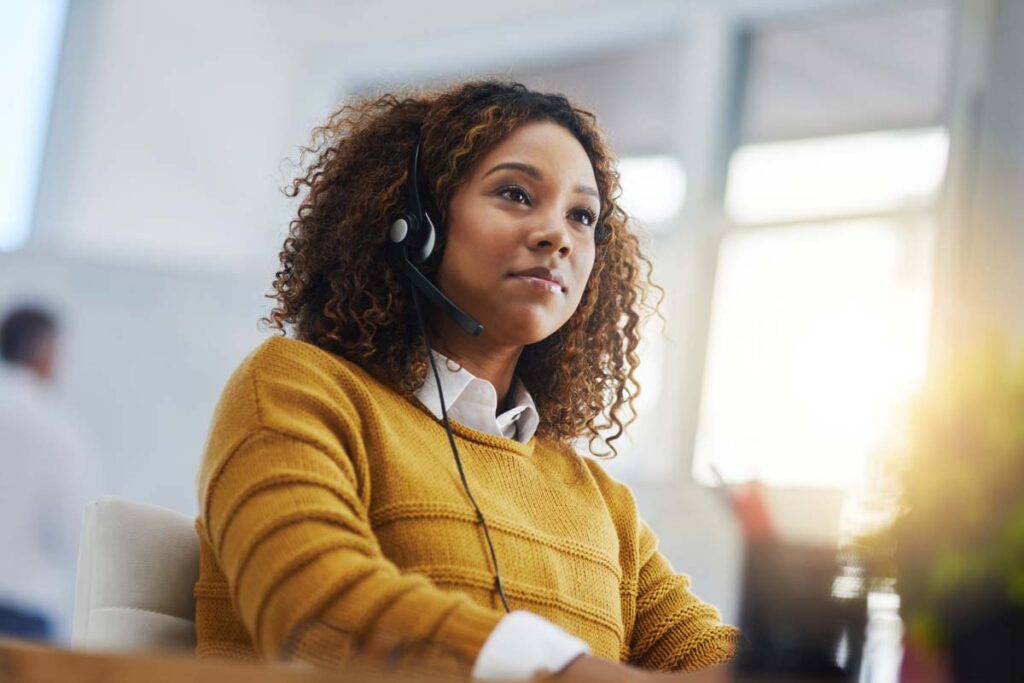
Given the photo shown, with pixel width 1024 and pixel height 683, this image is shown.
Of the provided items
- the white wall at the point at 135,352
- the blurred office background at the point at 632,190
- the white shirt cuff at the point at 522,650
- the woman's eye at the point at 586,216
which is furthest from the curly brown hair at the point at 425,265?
the white wall at the point at 135,352

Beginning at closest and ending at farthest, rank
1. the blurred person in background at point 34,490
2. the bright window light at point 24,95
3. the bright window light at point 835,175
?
the blurred person in background at point 34,490
the bright window light at point 835,175
the bright window light at point 24,95

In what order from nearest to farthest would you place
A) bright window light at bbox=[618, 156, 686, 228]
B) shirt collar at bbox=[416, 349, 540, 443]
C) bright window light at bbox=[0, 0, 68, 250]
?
shirt collar at bbox=[416, 349, 540, 443], bright window light at bbox=[618, 156, 686, 228], bright window light at bbox=[0, 0, 68, 250]

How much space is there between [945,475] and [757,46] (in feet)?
13.3

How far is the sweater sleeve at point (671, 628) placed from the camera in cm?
147

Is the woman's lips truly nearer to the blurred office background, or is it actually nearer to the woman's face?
the woman's face

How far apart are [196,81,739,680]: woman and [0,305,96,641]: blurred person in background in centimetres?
228

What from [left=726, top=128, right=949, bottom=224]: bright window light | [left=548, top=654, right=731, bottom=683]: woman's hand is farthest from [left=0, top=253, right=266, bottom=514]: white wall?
[left=548, top=654, right=731, bottom=683]: woman's hand

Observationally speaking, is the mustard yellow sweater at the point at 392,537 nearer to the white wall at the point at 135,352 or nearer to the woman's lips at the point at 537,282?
the woman's lips at the point at 537,282

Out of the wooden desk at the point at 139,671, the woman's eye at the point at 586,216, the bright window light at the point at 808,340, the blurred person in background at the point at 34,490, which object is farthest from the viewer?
the bright window light at the point at 808,340

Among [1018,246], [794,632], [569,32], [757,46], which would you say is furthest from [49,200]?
[794,632]

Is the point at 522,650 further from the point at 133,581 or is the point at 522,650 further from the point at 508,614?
the point at 133,581

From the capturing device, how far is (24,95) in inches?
187

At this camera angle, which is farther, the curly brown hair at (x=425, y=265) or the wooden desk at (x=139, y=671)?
the curly brown hair at (x=425, y=265)

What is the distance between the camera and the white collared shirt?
974 millimetres
